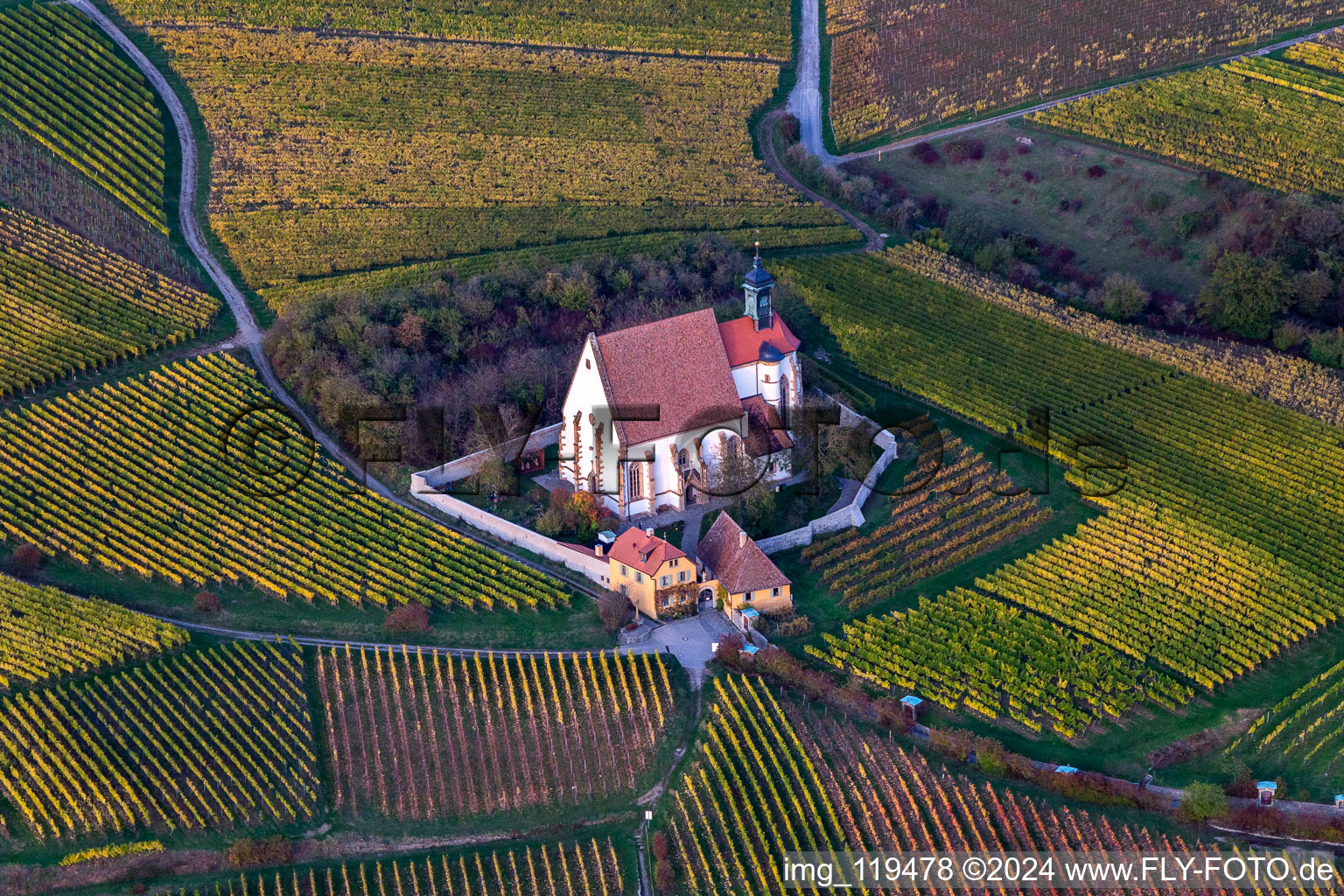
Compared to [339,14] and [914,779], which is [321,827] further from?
[339,14]

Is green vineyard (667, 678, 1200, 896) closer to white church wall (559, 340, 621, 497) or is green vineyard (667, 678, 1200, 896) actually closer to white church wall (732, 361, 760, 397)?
white church wall (559, 340, 621, 497)

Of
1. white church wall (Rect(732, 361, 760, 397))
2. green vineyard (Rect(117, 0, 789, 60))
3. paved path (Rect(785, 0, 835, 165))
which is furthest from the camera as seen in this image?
green vineyard (Rect(117, 0, 789, 60))

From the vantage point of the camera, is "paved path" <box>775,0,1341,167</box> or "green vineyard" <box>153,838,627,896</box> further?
"paved path" <box>775,0,1341,167</box>

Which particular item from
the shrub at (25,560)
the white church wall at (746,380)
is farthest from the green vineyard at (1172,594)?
the shrub at (25,560)

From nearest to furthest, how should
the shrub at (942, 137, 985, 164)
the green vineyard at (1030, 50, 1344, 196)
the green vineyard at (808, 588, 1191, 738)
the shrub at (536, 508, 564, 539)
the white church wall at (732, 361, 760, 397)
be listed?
the green vineyard at (808, 588, 1191, 738) → the shrub at (536, 508, 564, 539) → the white church wall at (732, 361, 760, 397) → the green vineyard at (1030, 50, 1344, 196) → the shrub at (942, 137, 985, 164)

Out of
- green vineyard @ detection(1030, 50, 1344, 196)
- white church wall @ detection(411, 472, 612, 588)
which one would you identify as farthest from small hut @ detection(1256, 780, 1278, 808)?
green vineyard @ detection(1030, 50, 1344, 196)

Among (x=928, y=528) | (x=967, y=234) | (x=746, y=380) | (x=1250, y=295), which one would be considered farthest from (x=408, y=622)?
(x=1250, y=295)
